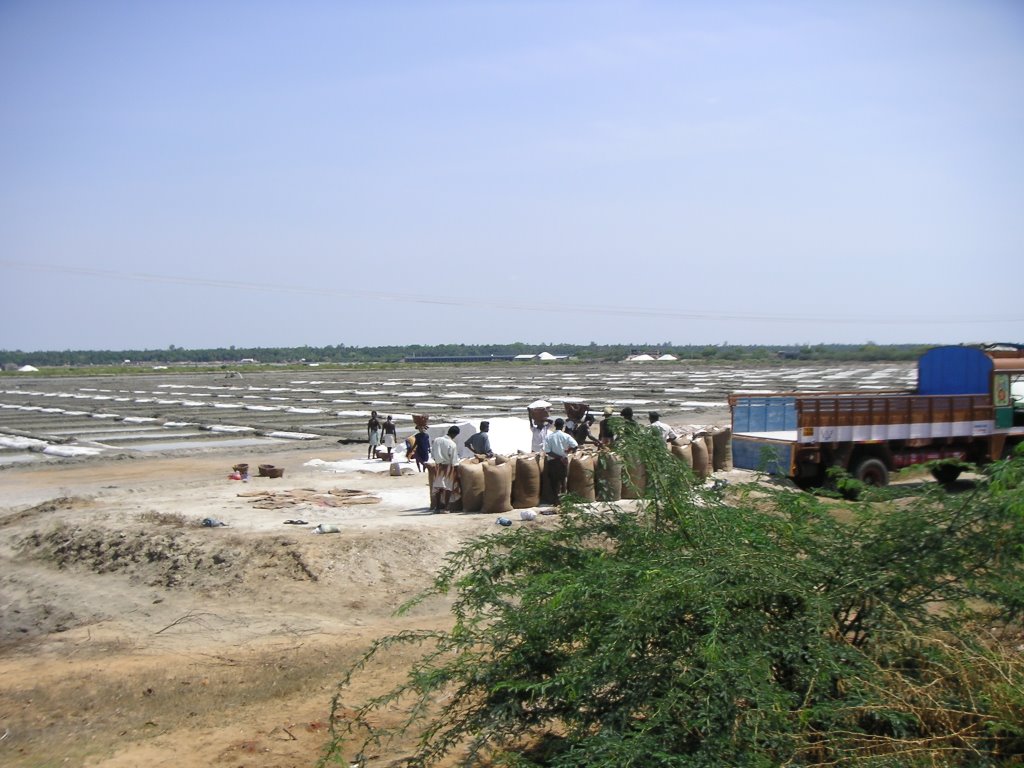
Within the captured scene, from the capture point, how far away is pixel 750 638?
15.7ft

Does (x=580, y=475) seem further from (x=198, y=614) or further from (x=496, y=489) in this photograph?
(x=198, y=614)

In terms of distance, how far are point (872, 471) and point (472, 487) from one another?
6452mm

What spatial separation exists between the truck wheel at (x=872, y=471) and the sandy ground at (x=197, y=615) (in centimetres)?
549

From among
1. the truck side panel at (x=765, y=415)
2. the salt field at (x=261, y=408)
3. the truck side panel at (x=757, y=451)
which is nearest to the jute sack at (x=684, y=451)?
the truck side panel at (x=757, y=451)

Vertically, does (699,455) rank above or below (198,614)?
above

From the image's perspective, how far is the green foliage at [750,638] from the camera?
174 inches

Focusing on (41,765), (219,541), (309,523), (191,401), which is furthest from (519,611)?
(191,401)

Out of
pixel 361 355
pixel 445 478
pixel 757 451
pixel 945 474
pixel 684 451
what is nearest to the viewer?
pixel 445 478

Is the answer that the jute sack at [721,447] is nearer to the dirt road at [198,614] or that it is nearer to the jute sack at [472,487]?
the dirt road at [198,614]

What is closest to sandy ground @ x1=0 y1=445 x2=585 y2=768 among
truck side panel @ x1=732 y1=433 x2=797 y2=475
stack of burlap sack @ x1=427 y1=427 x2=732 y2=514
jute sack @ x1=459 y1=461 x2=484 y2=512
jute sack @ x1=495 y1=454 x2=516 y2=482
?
jute sack @ x1=459 y1=461 x2=484 y2=512

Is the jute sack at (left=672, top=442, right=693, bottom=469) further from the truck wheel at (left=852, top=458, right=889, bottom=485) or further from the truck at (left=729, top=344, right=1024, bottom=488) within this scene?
the truck wheel at (left=852, top=458, right=889, bottom=485)

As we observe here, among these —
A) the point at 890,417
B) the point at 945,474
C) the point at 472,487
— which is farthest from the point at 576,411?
the point at 945,474

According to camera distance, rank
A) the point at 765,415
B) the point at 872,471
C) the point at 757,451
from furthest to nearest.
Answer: the point at 765,415 < the point at 757,451 < the point at 872,471

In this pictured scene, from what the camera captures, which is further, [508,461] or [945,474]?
[945,474]
